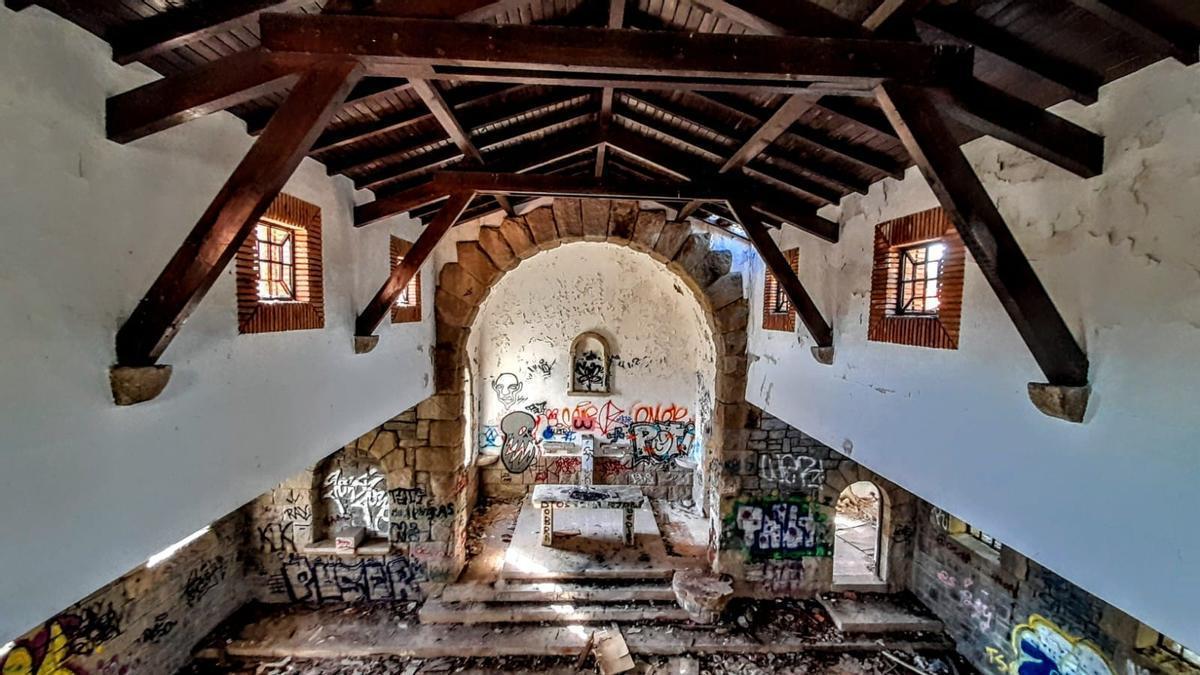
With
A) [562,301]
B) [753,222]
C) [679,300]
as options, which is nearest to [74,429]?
[753,222]

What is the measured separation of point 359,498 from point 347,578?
102 cm

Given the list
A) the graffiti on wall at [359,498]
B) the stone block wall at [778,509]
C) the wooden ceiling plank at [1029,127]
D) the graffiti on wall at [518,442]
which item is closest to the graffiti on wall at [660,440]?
the graffiti on wall at [518,442]

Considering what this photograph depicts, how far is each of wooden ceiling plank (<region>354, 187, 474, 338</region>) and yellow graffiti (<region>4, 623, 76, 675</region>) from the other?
355 centimetres

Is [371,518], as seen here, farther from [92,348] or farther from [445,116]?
[445,116]

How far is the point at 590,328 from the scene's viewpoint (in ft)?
32.0

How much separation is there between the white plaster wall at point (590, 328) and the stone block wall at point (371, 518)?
2917 mm

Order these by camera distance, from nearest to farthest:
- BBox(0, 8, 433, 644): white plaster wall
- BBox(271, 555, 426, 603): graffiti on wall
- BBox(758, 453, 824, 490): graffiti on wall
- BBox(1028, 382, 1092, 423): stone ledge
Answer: BBox(0, 8, 433, 644): white plaster wall → BBox(1028, 382, 1092, 423): stone ledge → BBox(271, 555, 426, 603): graffiti on wall → BBox(758, 453, 824, 490): graffiti on wall

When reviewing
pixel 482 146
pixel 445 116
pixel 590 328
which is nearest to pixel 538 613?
pixel 590 328

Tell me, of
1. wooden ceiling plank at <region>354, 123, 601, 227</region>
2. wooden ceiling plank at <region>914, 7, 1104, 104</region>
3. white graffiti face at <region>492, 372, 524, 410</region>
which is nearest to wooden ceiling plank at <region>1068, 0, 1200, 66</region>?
wooden ceiling plank at <region>914, 7, 1104, 104</region>

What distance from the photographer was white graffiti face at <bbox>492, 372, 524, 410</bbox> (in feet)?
32.2

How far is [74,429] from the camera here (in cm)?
194

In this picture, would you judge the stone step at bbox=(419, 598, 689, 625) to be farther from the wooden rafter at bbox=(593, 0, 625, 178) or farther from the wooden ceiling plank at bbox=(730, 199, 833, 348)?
the wooden rafter at bbox=(593, 0, 625, 178)

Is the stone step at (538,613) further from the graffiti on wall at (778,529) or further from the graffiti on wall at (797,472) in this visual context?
the graffiti on wall at (797,472)

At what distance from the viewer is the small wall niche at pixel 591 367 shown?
9.80 metres
